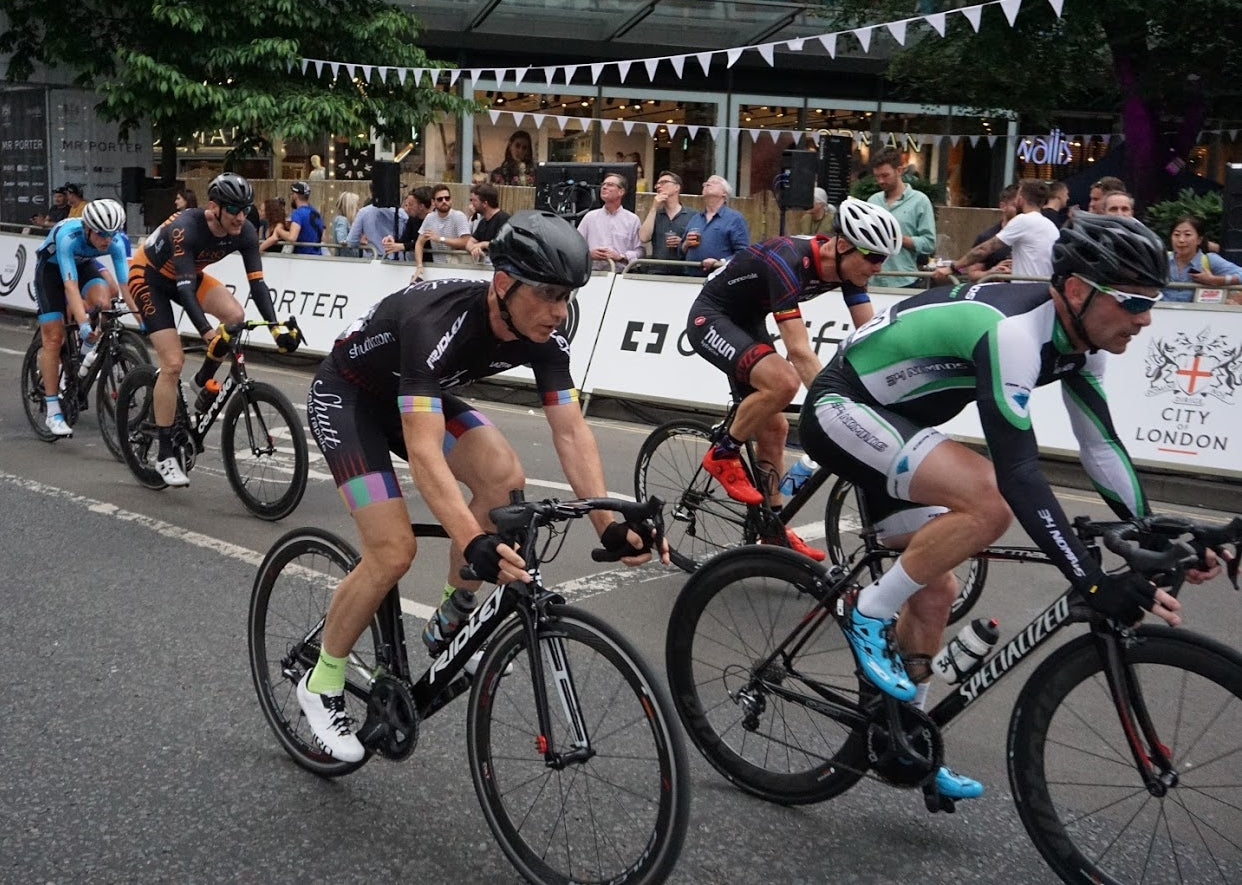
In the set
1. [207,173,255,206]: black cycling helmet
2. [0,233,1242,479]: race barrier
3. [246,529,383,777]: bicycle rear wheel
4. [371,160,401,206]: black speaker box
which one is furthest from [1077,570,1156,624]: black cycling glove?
[371,160,401,206]: black speaker box

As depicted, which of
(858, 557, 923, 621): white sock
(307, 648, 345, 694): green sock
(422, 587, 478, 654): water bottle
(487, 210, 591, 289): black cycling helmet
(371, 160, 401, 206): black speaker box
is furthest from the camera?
(371, 160, 401, 206): black speaker box

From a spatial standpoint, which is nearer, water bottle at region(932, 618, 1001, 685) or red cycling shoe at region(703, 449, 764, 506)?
water bottle at region(932, 618, 1001, 685)

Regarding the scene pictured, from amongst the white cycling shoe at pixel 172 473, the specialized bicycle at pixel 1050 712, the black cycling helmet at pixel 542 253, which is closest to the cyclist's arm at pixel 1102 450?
the specialized bicycle at pixel 1050 712

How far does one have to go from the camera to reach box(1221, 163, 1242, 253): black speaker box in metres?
10.3

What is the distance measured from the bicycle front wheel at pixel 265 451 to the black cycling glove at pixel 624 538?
14.7 feet

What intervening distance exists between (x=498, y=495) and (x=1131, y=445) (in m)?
6.31

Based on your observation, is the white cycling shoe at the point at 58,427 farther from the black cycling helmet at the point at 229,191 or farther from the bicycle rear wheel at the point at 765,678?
the bicycle rear wheel at the point at 765,678

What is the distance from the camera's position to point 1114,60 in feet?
66.7

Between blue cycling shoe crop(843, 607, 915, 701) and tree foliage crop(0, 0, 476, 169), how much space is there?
18.6m

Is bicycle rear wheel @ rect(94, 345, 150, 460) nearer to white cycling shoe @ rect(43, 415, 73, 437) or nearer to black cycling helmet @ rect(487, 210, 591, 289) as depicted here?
white cycling shoe @ rect(43, 415, 73, 437)

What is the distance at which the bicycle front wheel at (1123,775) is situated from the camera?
133 inches

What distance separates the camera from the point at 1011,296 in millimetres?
3861

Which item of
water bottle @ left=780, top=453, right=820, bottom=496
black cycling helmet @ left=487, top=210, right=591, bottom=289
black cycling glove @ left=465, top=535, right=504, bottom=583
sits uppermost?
black cycling helmet @ left=487, top=210, right=591, bottom=289

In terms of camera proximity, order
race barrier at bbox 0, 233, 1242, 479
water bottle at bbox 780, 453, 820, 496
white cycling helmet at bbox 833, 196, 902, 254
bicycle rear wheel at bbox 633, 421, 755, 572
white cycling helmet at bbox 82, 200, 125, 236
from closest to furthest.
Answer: white cycling helmet at bbox 833, 196, 902, 254 → water bottle at bbox 780, 453, 820, 496 → bicycle rear wheel at bbox 633, 421, 755, 572 → race barrier at bbox 0, 233, 1242, 479 → white cycling helmet at bbox 82, 200, 125, 236
